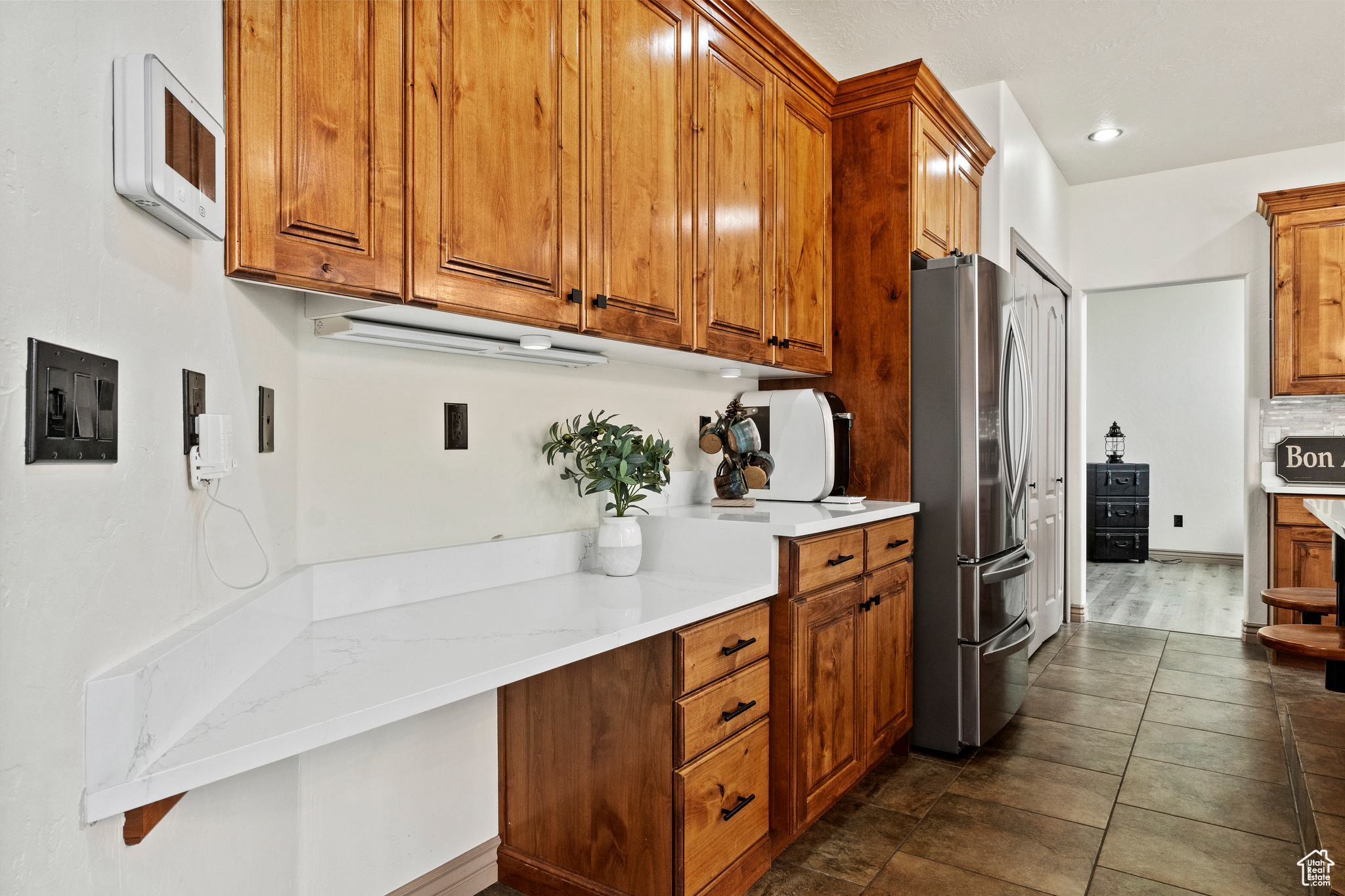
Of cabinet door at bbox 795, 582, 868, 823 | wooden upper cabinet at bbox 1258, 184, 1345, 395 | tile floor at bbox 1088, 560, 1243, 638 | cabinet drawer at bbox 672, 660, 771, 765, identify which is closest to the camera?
cabinet drawer at bbox 672, 660, 771, 765

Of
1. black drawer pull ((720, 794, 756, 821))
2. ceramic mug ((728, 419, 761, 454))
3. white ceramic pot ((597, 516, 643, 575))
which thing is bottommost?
black drawer pull ((720, 794, 756, 821))

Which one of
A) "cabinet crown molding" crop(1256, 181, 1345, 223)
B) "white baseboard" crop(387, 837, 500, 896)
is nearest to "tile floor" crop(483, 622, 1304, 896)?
"white baseboard" crop(387, 837, 500, 896)

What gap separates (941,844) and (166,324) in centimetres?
224

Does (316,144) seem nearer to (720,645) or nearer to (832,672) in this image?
(720,645)

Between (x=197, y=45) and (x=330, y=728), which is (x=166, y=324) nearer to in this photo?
(x=197, y=45)

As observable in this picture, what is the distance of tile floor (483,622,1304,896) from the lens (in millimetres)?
1973

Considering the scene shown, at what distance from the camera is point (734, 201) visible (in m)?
2.28

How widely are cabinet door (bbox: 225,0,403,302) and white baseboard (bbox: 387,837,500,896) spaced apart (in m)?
1.38

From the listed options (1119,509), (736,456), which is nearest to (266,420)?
(736,456)

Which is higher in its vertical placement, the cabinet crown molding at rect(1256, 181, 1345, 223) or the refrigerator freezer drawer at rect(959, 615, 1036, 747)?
the cabinet crown molding at rect(1256, 181, 1345, 223)

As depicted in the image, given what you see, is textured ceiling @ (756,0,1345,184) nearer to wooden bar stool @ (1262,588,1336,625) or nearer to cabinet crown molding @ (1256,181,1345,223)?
cabinet crown molding @ (1256,181,1345,223)

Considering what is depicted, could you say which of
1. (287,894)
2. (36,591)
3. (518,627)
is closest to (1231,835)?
(518,627)

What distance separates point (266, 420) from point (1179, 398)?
25.6 ft

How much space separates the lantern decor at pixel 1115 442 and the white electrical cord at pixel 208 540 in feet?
24.5
